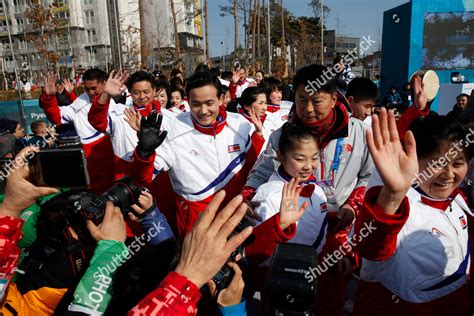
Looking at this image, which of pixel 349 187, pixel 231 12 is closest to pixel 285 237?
pixel 349 187

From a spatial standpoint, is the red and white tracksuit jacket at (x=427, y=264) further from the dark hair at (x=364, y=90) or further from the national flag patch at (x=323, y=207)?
the dark hair at (x=364, y=90)

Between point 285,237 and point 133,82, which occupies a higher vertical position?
point 133,82

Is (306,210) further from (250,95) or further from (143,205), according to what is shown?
(250,95)

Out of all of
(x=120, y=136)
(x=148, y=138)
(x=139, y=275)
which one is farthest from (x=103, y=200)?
(x=120, y=136)

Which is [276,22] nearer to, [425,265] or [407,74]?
[407,74]

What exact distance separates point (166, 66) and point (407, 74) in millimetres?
14492

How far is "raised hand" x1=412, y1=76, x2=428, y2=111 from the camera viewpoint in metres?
3.00

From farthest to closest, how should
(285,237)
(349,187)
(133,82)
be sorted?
(133,82), (349,187), (285,237)

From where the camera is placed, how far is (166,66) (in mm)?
23719

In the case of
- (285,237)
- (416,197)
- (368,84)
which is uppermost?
(368,84)

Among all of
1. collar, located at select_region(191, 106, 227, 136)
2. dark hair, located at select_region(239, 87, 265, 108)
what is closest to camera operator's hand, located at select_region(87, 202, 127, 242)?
collar, located at select_region(191, 106, 227, 136)

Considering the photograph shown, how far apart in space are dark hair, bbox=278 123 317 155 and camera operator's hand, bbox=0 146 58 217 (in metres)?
1.27

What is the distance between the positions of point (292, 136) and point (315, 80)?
45cm

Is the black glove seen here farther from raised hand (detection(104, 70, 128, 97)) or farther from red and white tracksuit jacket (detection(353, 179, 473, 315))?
red and white tracksuit jacket (detection(353, 179, 473, 315))
